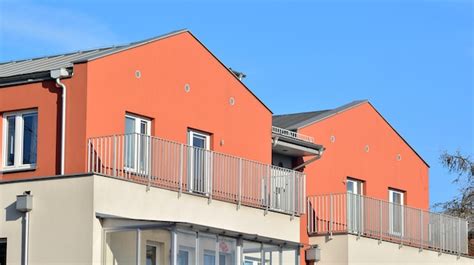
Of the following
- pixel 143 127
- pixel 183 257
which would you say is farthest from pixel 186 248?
pixel 143 127

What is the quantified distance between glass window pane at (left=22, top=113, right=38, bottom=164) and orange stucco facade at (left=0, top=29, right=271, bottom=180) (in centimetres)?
20

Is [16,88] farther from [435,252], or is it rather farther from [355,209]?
[435,252]

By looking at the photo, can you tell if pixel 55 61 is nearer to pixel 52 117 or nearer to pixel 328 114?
pixel 52 117

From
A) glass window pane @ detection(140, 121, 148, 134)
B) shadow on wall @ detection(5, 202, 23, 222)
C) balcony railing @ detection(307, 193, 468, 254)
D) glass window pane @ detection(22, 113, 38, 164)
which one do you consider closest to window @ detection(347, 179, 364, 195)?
balcony railing @ detection(307, 193, 468, 254)

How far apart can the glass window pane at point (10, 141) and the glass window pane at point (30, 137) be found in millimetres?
265

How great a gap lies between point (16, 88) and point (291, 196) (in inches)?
272

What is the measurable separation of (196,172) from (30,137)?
11.3 feet

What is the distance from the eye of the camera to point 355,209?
31.5 m

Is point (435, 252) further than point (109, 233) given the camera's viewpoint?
Yes

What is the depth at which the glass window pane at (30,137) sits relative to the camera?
25.5 metres

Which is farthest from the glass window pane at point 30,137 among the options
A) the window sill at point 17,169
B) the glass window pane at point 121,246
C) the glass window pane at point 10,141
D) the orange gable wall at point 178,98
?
the glass window pane at point 121,246

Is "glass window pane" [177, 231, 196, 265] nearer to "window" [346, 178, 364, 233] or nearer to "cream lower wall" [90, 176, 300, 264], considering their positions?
"cream lower wall" [90, 176, 300, 264]

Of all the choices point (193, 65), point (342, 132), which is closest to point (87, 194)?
point (193, 65)

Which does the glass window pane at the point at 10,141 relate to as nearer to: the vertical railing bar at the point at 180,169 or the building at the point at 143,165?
the building at the point at 143,165
